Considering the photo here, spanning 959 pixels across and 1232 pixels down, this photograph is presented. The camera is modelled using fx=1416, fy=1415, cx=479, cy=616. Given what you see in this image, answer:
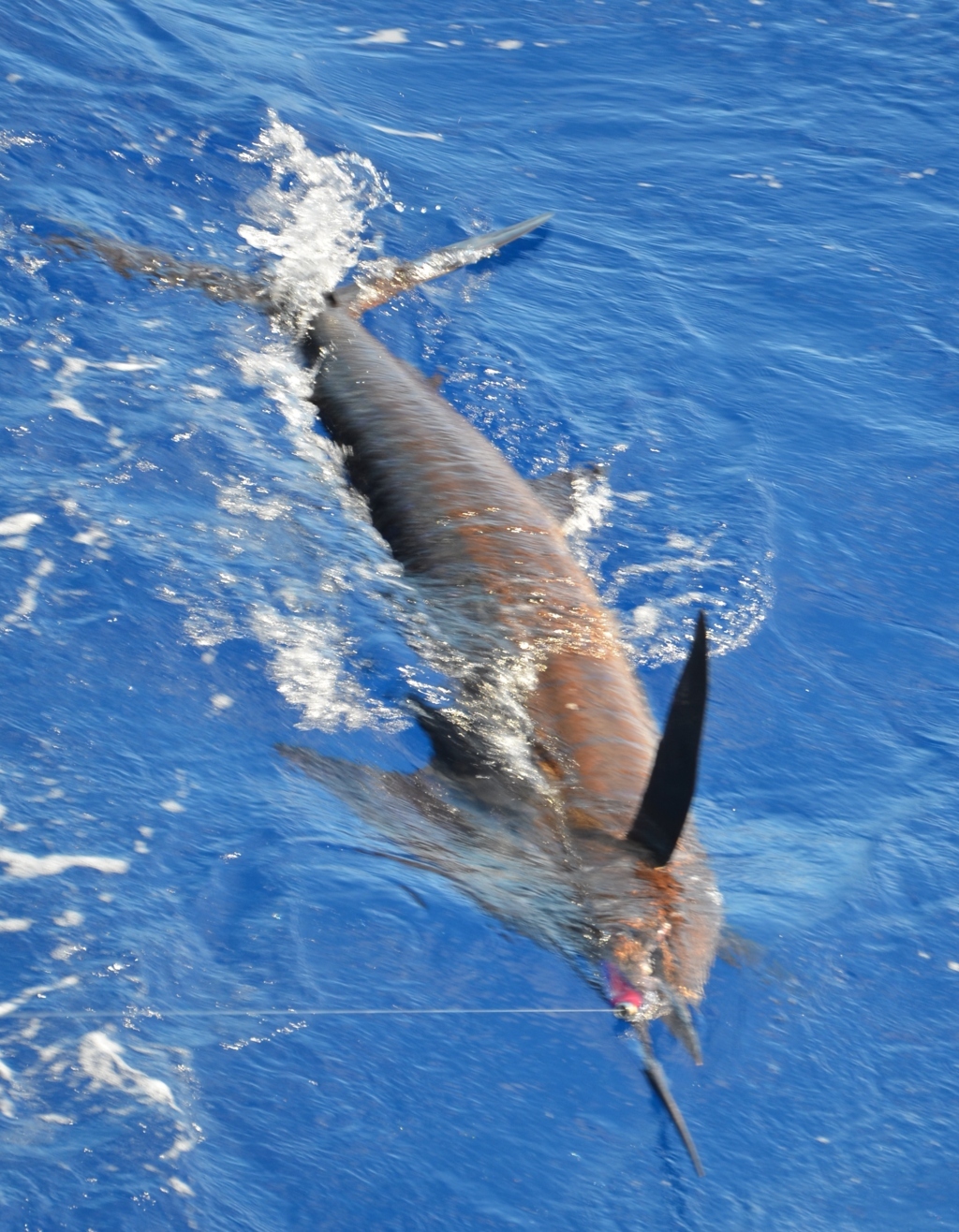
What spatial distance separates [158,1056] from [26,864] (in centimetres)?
99

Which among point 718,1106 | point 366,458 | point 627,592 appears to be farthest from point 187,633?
point 718,1106

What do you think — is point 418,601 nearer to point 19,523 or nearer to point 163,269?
point 19,523

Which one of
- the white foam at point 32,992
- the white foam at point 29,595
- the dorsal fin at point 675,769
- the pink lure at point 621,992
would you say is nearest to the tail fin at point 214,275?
the white foam at point 29,595

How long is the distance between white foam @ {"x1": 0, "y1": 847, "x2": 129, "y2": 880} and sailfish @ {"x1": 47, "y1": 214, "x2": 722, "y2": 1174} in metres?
0.93

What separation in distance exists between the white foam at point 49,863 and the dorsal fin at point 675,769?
1969 mm

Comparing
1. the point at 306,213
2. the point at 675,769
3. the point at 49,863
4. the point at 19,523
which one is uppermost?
the point at 306,213

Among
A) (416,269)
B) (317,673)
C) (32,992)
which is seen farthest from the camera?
(416,269)

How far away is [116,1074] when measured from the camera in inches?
179

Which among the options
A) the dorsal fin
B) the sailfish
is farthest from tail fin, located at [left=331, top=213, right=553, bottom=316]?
the dorsal fin

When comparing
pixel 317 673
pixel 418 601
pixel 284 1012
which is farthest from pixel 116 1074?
pixel 418 601

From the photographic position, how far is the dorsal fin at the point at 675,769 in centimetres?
481

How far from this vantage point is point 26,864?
5.20 meters

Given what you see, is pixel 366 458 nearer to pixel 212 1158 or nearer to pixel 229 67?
pixel 212 1158

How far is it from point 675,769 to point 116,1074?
7.02 ft
